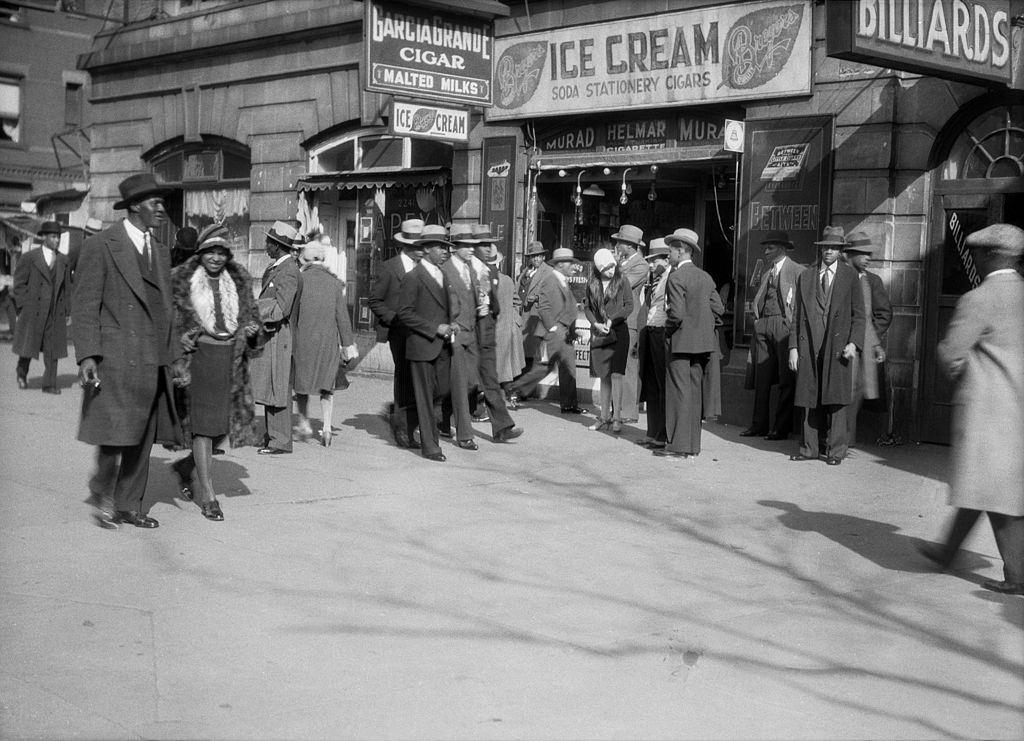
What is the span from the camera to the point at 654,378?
39.3 ft

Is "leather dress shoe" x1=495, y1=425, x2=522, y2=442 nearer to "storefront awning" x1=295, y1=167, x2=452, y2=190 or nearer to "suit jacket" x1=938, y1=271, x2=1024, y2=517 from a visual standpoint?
"suit jacket" x1=938, y1=271, x2=1024, y2=517

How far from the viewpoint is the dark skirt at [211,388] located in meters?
7.86

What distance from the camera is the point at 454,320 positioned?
11.3 meters

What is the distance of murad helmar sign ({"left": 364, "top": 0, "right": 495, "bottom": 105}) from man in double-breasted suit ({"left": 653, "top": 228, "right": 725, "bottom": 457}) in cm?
464

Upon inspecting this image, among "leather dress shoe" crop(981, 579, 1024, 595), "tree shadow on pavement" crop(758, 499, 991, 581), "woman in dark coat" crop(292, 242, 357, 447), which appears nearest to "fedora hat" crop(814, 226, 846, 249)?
"tree shadow on pavement" crop(758, 499, 991, 581)

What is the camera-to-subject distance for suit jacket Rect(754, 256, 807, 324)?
41.7 ft

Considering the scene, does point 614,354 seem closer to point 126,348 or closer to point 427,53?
point 427,53

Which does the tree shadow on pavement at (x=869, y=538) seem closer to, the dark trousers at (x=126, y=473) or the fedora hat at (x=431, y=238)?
the fedora hat at (x=431, y=238)

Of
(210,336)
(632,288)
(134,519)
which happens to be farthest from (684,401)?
(134,519)

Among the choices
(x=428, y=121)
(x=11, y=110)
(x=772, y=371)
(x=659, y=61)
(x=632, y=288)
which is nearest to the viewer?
(x=772, y=371)

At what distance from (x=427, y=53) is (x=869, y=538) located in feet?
28.9

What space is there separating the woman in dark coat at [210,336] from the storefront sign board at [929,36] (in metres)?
5.00

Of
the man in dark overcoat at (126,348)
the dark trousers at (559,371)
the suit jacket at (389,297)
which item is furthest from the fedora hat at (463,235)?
the man in dark overcoat at (126,348)

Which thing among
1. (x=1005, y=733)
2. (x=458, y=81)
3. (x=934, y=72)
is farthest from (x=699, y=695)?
(x=458, y=81)
